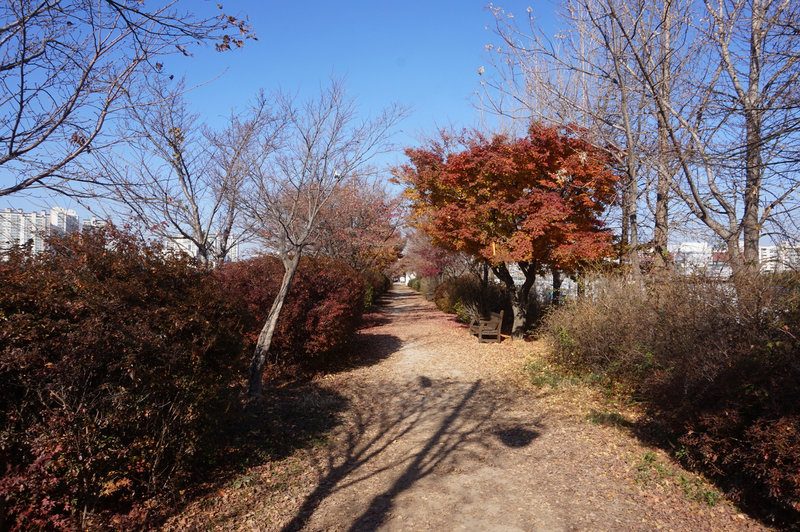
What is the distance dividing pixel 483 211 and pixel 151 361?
893 centimetres

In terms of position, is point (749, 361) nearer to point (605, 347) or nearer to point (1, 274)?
point (605, 347)

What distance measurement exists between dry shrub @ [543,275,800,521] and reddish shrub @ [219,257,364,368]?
16.0 ft

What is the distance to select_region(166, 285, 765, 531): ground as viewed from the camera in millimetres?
3723

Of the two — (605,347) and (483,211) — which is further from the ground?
(483,211)

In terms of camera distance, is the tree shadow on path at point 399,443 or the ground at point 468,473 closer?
the ground at point 468,473

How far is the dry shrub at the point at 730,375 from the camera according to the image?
11.1 feet

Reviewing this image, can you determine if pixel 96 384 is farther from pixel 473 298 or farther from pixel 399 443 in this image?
pixel 473 298

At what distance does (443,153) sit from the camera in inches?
508

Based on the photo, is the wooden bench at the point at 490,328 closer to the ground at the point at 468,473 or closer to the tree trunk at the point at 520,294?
the tree trunk at the point at 520,294

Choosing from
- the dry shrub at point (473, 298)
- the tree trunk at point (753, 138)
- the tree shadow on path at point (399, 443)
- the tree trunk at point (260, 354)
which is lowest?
the tree shadow on path at point (399, 443)

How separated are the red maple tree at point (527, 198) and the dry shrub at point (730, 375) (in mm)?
3736

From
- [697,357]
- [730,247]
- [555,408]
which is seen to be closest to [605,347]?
[555,408]

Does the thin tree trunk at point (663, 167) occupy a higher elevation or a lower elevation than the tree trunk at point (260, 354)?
higher

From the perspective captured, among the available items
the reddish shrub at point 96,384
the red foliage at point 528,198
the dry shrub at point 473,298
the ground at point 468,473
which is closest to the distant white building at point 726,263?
the ground at point 468,473
